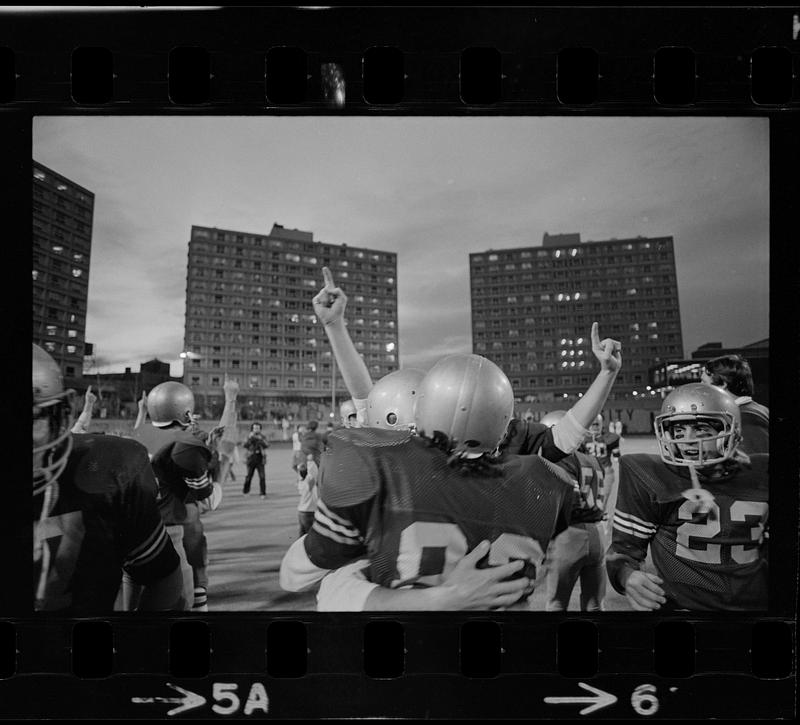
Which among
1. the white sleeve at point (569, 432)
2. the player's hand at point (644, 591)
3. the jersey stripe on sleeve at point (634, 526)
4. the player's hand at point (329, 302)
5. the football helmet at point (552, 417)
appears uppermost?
the player's hand at point (329, 302)

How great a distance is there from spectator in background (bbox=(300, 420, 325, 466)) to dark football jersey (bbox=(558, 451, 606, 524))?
4.06 feet

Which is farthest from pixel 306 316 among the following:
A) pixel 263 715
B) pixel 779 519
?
pixel 779 519

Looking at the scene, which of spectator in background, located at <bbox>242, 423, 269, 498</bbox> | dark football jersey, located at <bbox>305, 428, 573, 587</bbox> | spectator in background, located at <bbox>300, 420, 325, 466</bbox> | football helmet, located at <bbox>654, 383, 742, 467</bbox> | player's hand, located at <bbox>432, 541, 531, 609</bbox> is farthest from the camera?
spectator in background, located at <bbox>242, 423, 269, 498</bbox>

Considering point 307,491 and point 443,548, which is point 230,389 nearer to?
point 307,491

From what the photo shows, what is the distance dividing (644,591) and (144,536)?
227 centimetres

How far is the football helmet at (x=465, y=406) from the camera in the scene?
1.91 meters

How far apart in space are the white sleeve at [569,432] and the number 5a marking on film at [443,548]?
1.86 ft

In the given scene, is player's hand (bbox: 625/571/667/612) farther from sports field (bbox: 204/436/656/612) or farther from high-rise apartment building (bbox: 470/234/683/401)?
high-rise apartment building (bbox: 470/234/683/401)

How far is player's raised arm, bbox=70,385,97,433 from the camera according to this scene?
2230 millimetres

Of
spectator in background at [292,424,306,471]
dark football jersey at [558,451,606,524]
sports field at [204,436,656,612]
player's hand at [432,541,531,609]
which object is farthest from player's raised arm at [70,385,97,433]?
dark football jersey at [558,451,606,524]

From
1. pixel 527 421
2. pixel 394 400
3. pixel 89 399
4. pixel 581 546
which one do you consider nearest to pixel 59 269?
pixel 89 399

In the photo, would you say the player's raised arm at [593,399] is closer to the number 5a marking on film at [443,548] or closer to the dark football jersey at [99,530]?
the number 5a marking on film at [443,548]
